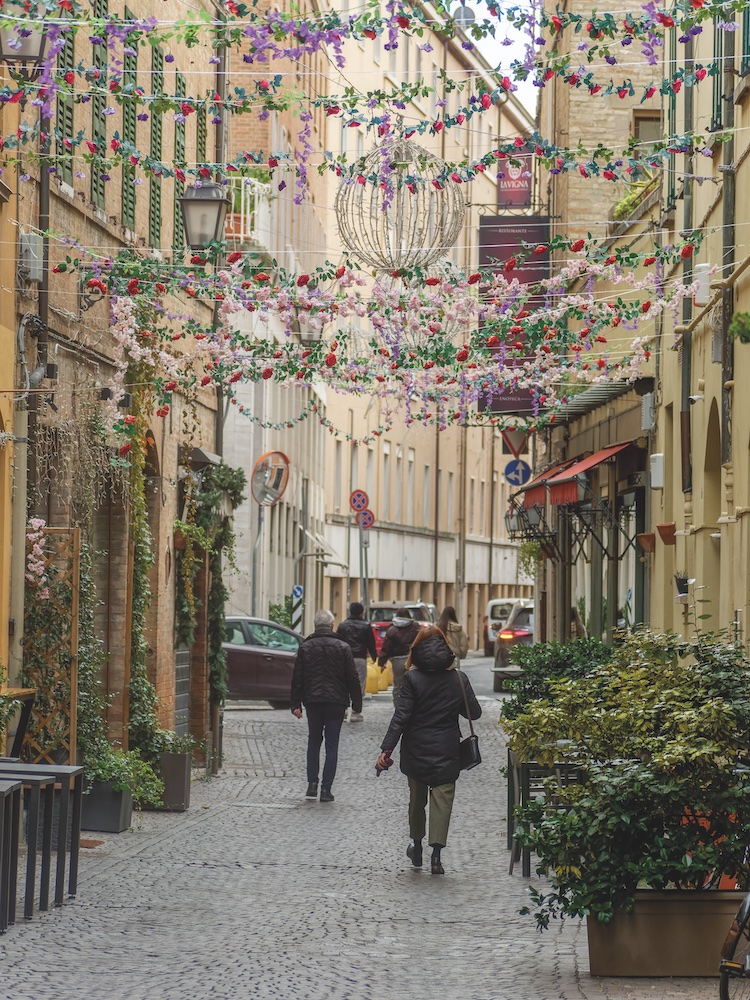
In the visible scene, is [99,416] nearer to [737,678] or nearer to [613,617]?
[737,678]

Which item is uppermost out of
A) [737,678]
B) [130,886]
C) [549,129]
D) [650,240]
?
[549,129]

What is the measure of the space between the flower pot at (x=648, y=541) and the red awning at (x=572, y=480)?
3.58 ft

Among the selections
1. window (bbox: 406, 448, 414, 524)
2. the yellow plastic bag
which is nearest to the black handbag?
the yellow plastic bag

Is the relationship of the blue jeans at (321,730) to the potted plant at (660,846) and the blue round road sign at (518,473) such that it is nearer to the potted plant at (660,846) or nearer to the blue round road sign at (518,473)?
the potted plant at (660,846)

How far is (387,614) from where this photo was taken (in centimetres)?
4341

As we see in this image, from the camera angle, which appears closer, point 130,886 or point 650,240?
point 130,886

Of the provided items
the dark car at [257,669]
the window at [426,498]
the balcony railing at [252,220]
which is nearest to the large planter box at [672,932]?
the dark car at [257,669]

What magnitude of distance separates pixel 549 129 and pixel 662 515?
15.8 m

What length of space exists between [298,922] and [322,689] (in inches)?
299

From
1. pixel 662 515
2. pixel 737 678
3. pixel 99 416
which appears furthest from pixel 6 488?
pixel 662 515

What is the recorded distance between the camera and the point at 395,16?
10.1 meters

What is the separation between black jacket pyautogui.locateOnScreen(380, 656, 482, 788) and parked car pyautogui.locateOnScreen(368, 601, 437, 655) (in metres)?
25.1

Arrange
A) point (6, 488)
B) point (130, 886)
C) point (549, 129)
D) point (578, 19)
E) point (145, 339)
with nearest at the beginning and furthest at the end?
point (578, 19)
point (130, 886)
point (6, 488)
point (145, 339)
point (549, 129)

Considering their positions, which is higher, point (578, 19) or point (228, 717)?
point (578, 19)
